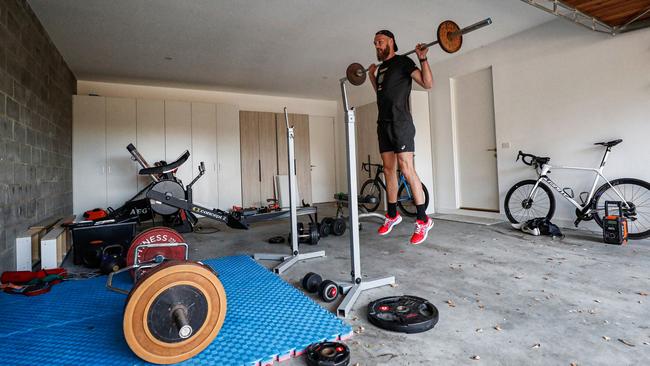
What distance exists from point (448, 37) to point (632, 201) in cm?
320

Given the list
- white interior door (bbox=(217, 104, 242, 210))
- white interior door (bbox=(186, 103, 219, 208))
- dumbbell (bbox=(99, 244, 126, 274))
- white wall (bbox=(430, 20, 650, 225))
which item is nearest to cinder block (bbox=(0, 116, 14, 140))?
dumbbell (bbox=(99, 244, 126, 274))

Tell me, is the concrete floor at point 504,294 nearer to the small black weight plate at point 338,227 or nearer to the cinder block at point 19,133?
the small black weight plate at point 338,227

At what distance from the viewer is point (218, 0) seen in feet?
11.7

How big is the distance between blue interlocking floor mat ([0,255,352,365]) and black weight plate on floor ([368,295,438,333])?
205 millimetres

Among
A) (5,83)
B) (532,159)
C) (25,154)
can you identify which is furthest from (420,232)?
(25,154)

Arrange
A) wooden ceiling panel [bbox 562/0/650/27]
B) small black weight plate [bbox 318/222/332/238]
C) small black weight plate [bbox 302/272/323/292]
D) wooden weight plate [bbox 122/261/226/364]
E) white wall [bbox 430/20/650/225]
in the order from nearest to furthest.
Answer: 1. wooden weight plate [bbox 122/261/226/364]
2. small black weight plate [bbox 302/272/323/292]
3. wooden ceiling panel [bbox 562/0/650/27]
4. white wall [bbox 430/20/650/225]
5. small black weight plate [bbox 318/222/332/238]

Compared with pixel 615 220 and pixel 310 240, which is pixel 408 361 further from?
pixel 615 220

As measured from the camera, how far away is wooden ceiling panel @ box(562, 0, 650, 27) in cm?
328

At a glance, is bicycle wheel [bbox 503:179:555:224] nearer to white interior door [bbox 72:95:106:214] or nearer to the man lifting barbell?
the man lifting barbell

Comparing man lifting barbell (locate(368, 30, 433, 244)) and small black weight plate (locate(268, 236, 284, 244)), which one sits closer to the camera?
man lifting barbell (locate(368, 30, 433, 244))

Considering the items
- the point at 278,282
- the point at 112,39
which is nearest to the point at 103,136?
the point at 112,39

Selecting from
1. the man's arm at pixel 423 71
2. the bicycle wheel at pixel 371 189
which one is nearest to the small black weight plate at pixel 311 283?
the man's arm at pixel 423 71

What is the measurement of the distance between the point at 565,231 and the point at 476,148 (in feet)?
6.19

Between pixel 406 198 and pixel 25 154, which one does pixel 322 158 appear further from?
pixel 25 154
